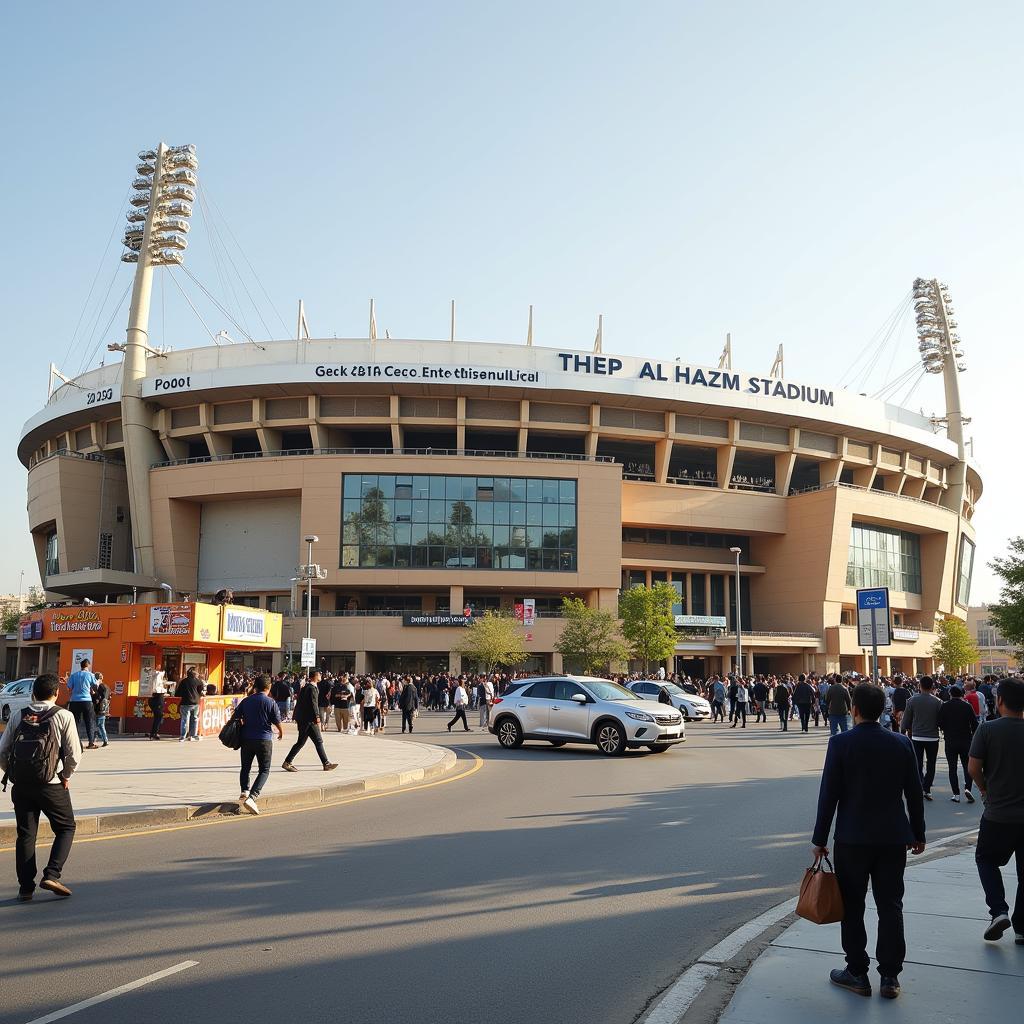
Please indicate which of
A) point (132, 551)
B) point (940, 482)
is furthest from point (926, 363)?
point (132, 551)

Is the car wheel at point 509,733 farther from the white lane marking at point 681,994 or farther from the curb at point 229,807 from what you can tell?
the white lane marking at point 681,994

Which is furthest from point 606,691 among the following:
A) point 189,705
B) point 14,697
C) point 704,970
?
point 14,697

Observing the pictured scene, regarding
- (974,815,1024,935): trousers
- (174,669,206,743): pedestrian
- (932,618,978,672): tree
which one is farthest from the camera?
(932,618,978,672): tree

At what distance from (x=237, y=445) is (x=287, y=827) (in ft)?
194

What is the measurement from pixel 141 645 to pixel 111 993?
71.4ft

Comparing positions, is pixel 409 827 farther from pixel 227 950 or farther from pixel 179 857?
pixel 227 950

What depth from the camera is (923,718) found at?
13.3 meters

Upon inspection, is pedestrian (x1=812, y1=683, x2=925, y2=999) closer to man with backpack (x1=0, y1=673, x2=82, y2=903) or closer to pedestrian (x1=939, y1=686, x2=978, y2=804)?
man with backpack (x1=0, y1=673, x2=82, y2=903)

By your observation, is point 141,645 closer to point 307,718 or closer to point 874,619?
point 307,718

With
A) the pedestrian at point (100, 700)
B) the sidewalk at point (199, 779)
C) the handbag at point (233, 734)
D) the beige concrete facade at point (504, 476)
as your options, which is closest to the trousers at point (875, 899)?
the sidewalk at point (199, 779)

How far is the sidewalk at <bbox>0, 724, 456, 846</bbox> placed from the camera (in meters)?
10.8

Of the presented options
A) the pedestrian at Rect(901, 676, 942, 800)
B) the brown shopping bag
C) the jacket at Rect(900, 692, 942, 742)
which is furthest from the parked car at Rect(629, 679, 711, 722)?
the brown shopping bag

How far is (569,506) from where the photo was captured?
58750mm

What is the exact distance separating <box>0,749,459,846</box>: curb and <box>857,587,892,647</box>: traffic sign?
955 centimetres
